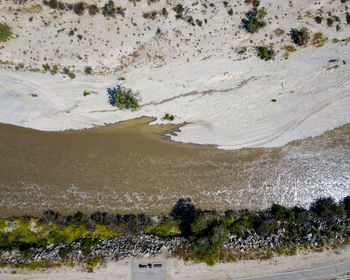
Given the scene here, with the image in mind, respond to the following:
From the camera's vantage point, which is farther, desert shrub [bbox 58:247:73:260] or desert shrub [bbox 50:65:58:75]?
desert shrub [bbox 50:65:58:75]

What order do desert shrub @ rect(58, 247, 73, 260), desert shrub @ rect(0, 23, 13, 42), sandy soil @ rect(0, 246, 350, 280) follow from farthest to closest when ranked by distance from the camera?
sandy soil @ rect(0, 246, 350, 280), desert shrub @ rect(58, 247, 73, 260), desert shrub @ rect(0, 23, 13, 42)

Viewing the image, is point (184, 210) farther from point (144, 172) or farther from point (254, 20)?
point (254, 20)

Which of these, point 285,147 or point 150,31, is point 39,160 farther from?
point 285,147

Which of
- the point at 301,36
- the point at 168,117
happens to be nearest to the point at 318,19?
the point at 301,36

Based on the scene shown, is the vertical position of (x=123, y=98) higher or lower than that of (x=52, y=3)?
lower

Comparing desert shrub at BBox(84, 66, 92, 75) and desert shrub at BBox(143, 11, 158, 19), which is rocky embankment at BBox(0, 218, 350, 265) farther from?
desert shrub at BBox(143, 11, 158, 19)

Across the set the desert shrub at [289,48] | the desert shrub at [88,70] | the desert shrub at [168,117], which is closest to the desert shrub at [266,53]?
the desert shrub at [289,48]

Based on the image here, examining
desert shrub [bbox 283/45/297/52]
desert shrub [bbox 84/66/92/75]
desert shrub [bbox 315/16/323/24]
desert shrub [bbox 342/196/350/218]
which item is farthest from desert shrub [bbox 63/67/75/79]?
desert shrub [bbox 342/196/350/218]
